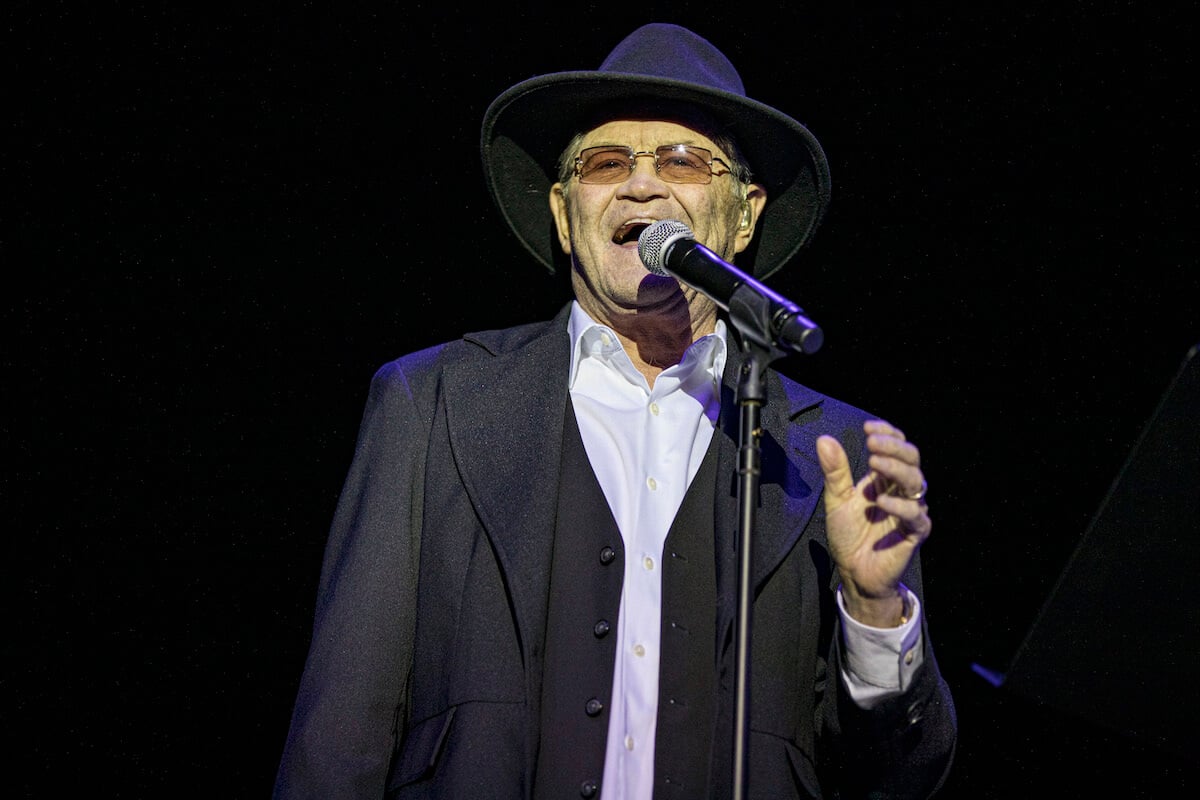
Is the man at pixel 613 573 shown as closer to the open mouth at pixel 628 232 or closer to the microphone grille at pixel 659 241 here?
the open mouth at pixel 628 232

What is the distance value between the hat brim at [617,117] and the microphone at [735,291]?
0.67 meters

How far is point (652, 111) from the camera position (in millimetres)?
2645

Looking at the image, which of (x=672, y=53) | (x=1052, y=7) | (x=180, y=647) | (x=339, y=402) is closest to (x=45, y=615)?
(x=180, y=647)

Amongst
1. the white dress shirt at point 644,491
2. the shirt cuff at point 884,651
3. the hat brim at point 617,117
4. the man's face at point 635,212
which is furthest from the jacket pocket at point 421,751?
the hat brim at point 617,117

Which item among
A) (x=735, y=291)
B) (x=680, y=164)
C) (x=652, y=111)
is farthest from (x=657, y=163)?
(x=735, y=291)

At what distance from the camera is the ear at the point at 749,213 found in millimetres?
2795

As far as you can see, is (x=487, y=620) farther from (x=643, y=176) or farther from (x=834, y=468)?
(x=643, y=176)

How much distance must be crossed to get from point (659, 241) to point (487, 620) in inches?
29.3

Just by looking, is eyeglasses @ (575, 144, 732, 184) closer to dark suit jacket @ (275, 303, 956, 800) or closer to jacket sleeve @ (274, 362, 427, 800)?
dark suit jacket @ (275, 303, 956, 800)

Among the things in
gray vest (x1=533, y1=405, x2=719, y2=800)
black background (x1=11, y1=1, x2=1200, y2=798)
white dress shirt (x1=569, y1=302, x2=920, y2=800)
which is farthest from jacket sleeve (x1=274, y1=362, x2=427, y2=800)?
black background (x1=11, y1=1, x2=1200, y2=798)

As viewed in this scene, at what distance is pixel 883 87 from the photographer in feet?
10.7

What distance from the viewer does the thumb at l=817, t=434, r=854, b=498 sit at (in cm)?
179

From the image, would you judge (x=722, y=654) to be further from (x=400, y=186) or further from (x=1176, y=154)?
(x=1176, y=154)

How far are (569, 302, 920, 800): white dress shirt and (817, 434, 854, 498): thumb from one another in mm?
256
